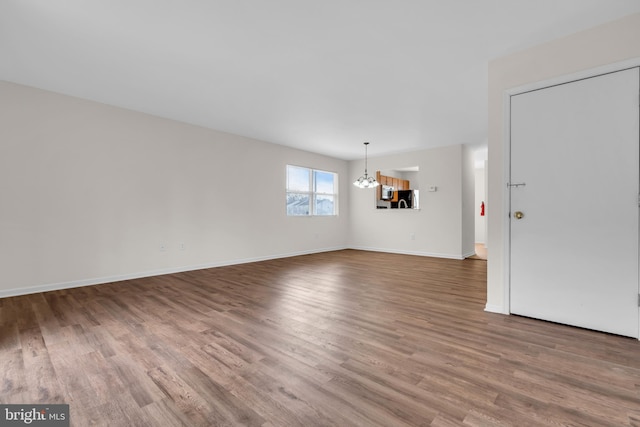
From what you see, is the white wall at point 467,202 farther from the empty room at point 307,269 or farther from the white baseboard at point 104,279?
the white baseboard at point 104,279

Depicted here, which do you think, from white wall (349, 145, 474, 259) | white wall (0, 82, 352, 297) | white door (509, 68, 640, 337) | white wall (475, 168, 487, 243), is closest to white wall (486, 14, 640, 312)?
white door (509, 68, 640, 337)

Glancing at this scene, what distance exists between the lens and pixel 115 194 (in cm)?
412

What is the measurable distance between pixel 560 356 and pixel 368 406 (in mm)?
1484

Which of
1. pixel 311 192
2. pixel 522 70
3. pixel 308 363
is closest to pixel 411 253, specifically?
pixel 311 192

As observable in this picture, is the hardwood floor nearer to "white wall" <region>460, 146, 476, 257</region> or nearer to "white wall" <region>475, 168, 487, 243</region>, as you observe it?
"white wall" <region>460, 146, 476, 257</region>

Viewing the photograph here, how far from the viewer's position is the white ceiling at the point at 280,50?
7.03 ft

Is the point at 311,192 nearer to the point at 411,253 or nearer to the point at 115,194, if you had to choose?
the point at 411,253

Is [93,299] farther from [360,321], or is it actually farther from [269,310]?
[360,321]

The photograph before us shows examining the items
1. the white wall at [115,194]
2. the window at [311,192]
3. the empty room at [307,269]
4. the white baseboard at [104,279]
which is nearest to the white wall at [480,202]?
the window at [311,192]

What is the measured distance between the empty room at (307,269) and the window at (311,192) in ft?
6.58

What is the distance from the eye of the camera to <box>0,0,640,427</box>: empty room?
Answer: 1560 mm

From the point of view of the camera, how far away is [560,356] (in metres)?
1.91

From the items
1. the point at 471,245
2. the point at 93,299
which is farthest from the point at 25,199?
the point at 471,245

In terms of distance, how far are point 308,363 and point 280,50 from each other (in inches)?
107
